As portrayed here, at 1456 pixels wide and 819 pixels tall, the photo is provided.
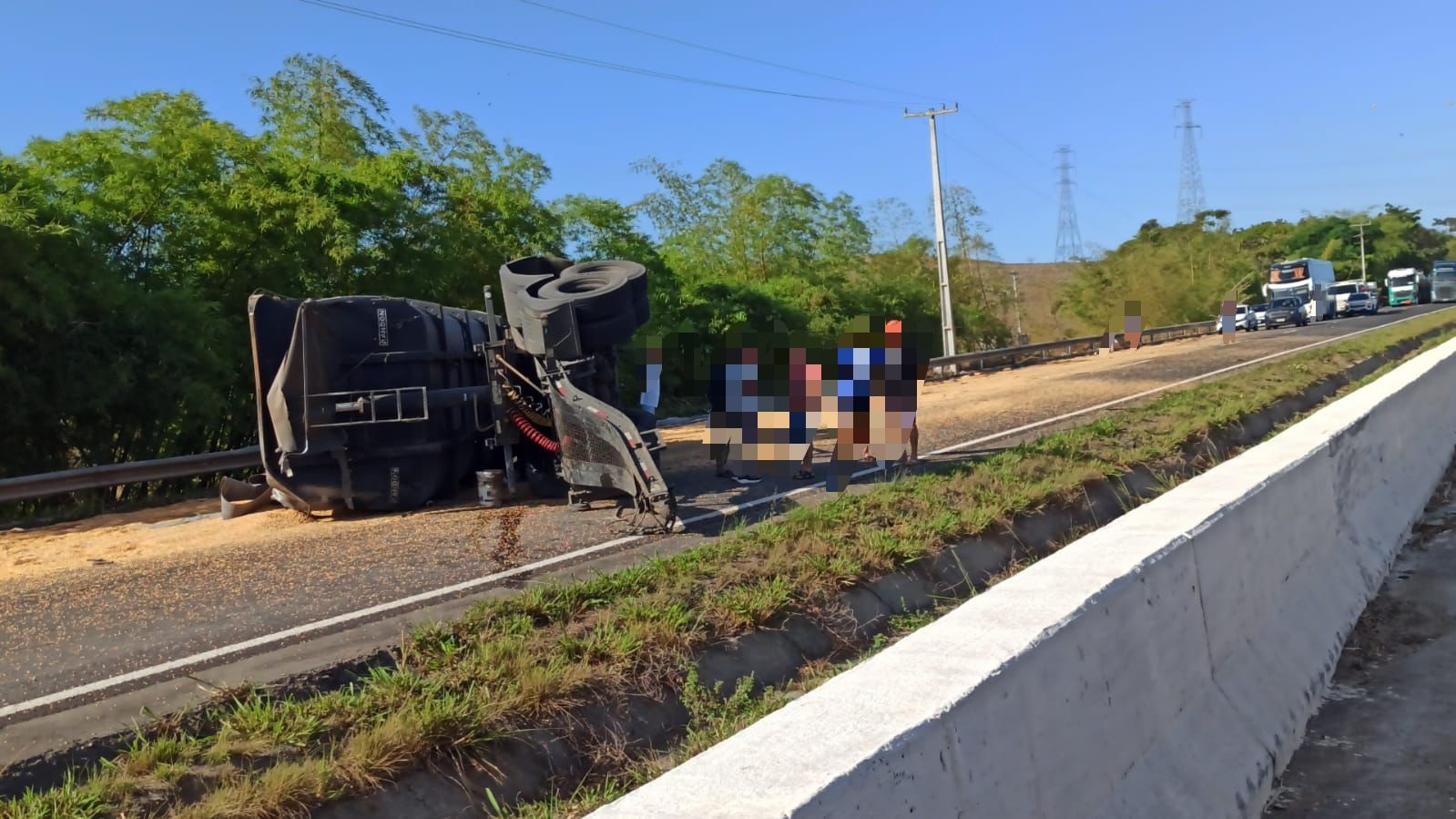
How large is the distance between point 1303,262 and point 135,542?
6346 cm

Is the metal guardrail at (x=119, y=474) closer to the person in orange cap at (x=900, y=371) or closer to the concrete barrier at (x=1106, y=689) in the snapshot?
the person in orange cap at (x=900, y=371)

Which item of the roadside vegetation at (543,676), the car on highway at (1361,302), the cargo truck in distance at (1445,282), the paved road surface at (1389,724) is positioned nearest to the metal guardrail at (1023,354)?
the roadside vegetation at (543,676)

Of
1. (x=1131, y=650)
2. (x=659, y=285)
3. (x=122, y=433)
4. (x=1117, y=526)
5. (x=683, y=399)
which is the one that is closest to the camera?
(x=1131, y=650)

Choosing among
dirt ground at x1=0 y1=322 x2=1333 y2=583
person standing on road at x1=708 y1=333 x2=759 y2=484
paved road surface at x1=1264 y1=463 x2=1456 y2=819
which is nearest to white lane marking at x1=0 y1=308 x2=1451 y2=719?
person standing on road at x1=708 y1=333 x2=759 y2=484

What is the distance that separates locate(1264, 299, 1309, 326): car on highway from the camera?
52438 millimetres

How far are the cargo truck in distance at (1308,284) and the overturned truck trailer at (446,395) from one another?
5549cm

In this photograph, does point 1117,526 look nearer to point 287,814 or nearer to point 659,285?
point 287,814

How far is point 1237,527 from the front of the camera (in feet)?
14.6

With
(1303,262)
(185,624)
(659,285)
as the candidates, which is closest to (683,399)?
(659,285)

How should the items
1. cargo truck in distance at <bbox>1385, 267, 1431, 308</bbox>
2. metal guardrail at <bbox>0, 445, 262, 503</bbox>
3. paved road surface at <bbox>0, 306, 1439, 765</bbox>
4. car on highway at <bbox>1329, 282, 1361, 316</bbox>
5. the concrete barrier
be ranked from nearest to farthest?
the concrete barrier, paved road surface at <bbox>0, 306, 1439, 765</bbox>, metal guardrail at <bbox>0, 445, 262, 503</bbox>, car on highway at <bbox>1329, 282, 1361, 316</bbox>, cargo truck in distance at <bbox>1385, 267, 1431, 308</bbox>

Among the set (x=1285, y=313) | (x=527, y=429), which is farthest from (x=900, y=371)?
(x=1285, y=313)

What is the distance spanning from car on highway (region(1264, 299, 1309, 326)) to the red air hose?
52416mm

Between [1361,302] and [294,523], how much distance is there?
2563 inches

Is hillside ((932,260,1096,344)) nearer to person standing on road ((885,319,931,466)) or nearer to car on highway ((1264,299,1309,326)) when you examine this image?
car on highway ((1264,299,1309,326))
